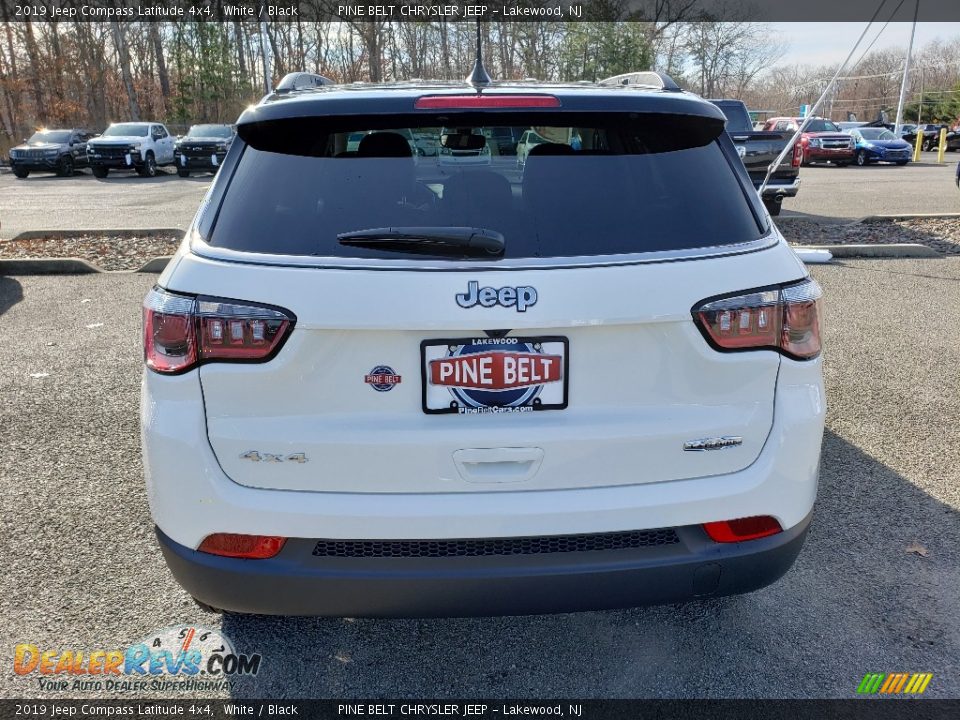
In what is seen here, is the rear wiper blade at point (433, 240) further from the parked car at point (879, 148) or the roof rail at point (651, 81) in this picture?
the parked car at point (879, 148)

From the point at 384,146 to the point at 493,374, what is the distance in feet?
2.72

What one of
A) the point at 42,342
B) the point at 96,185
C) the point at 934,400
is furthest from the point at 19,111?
the point at 934,400

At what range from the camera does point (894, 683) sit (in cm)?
246

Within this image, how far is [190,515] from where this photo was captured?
2.07 m

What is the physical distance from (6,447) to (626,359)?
3812 mm

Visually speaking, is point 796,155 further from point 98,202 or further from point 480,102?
point 98,202

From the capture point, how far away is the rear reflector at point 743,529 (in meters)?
2.11

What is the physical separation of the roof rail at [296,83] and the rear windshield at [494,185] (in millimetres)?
587

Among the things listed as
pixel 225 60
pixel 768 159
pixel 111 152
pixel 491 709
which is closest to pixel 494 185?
pixel 491 709

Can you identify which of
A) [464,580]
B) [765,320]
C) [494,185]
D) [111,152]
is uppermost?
[494,185]

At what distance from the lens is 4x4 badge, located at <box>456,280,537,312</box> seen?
1909mm

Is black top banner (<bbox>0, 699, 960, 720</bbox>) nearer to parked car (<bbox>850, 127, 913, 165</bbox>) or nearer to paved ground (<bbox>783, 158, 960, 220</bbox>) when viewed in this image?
paved ground (<bbox>783, 158, 960, 220</bbox>)

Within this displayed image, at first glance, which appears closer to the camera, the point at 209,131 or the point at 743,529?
the point at 743,529

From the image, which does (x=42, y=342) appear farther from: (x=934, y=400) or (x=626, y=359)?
(x=934, y=400)
